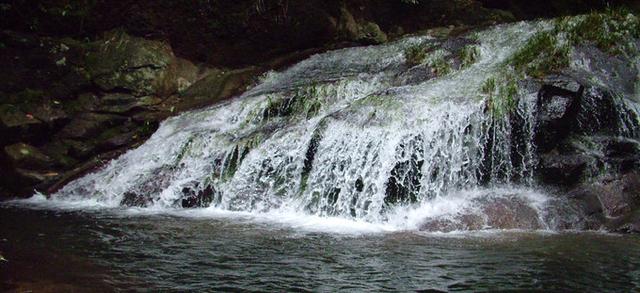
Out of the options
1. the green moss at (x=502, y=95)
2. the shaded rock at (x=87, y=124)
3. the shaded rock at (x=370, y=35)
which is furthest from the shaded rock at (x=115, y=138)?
the green moss at (x=502, y=95)

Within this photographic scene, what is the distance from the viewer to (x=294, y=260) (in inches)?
174

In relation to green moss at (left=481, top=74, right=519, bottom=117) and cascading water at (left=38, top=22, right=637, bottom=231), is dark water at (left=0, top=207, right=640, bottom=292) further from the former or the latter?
green moss at (left=481, top=74, right=519, bottom=117)

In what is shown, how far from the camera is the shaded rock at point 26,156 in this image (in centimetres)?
861

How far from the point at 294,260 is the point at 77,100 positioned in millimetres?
6825

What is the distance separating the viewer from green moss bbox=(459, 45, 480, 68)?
8920 millimetres

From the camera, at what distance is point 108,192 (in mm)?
7902

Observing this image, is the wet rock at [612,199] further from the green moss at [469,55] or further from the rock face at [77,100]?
the rock face at [77,100]

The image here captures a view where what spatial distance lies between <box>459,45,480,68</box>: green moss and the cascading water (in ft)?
0.23

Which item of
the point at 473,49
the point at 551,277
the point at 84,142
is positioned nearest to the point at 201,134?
the point at 84,142

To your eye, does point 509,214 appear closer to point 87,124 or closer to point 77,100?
point 87,124

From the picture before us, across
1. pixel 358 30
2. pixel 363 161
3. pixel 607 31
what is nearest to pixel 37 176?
pixel 363 161

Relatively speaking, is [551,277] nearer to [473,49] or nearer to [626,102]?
[626,102]

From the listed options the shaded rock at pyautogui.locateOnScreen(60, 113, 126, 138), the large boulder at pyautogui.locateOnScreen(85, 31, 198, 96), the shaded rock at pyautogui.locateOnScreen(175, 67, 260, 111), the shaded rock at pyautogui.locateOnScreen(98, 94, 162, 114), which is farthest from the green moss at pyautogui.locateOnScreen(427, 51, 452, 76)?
the shaded rock at pyautogui.locateOnScreen(60, 113, 126, 138)

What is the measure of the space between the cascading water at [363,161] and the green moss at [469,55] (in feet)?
0.23
